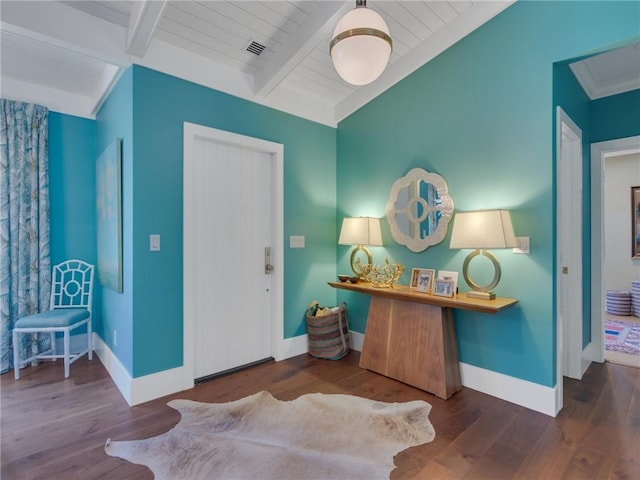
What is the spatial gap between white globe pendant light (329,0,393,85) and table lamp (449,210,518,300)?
4.45ft

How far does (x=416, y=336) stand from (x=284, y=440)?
135 centimetres

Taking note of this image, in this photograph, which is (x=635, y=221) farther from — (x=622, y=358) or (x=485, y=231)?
(x=485, y=231)

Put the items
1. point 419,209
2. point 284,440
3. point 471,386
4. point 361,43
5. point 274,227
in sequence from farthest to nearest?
point 274,227 → point 419,209 → point 471,386 → point 284,440 → point 361,43

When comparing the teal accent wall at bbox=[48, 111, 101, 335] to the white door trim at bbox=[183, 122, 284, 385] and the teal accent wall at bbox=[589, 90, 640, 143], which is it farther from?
the teal accent wall at bbox=[589, 90, 640, 143]

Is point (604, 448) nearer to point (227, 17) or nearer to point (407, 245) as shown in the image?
point (407, 245)

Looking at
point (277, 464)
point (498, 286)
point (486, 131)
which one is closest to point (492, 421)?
point (498, 286)

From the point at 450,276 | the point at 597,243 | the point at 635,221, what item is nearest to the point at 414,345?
the point at 450,276

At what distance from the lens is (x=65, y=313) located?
3.08 meters

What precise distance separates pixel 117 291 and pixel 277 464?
193cm

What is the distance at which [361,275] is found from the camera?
11.3 feet

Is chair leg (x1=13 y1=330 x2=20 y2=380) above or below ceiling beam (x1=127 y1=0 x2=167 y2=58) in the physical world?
below

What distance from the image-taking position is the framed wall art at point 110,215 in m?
2.65

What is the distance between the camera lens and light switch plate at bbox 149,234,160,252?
2547mm

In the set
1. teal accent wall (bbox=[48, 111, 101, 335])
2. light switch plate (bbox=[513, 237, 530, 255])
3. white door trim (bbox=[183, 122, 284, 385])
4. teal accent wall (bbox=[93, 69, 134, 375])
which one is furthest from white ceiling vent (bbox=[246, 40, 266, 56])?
light switch plate (bbox=[513, 237, 530, 255])
